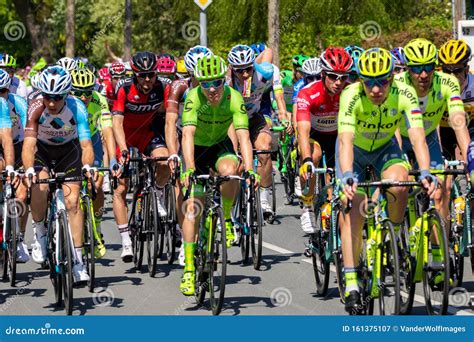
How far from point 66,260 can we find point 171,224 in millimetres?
3020

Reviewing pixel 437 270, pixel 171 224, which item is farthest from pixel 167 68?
pixel 437 270

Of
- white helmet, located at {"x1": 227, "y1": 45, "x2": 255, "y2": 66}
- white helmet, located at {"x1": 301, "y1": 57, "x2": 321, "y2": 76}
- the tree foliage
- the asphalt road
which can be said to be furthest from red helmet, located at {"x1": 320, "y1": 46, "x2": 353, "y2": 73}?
the tree foliage

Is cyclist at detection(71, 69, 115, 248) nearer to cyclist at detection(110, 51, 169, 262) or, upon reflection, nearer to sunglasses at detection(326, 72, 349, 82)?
cyclist at detection(110, 51, 169, 262)

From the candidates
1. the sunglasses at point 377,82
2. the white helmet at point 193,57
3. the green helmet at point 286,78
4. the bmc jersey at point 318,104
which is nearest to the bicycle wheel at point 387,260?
the sunglasses at point 377,82

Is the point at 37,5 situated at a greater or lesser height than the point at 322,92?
greater

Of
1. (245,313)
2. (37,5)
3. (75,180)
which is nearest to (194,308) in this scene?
(245,313)

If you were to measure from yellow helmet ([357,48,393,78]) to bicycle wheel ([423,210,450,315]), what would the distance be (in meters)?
1.11

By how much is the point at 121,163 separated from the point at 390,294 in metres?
3.67

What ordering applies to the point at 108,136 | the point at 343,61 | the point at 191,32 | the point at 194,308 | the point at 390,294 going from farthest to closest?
the point at 191,32 < the point at 108,136 < the point at 343,61 < the point at 194,308 < the point at 390,294

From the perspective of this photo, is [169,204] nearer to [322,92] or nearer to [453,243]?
[322,92]

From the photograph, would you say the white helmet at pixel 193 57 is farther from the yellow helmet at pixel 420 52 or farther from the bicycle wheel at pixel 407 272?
the bicycle wheel at pixel 407 272

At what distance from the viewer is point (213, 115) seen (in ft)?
38.1

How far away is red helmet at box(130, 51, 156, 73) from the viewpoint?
Result: 1309 centimetres

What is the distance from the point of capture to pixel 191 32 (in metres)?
56.9
